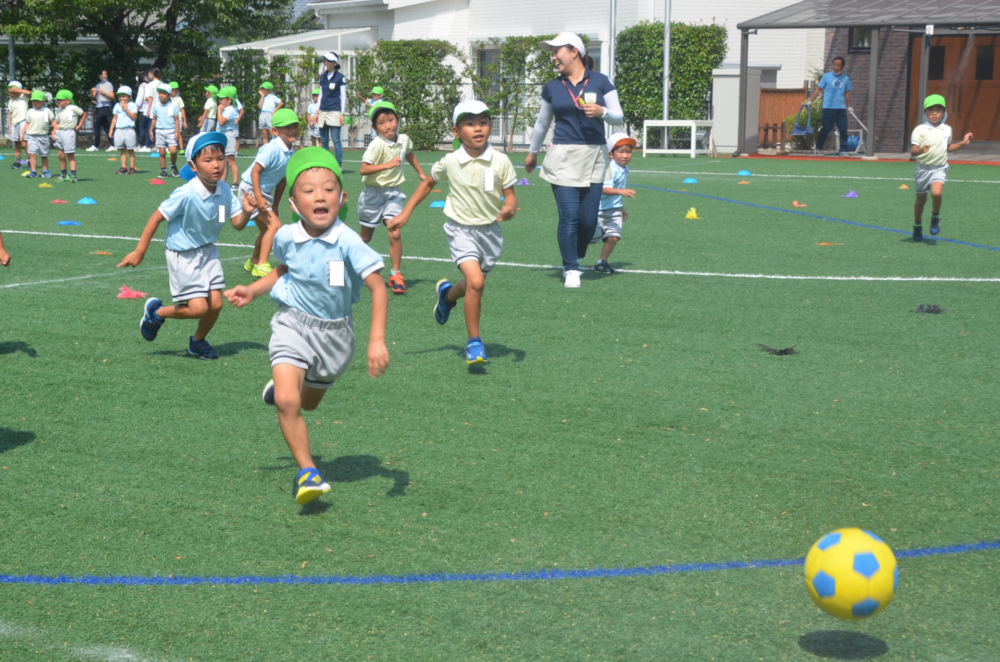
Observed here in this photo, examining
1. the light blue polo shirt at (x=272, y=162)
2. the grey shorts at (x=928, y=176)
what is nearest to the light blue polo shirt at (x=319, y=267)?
the light blue polo shirt at (x=272, y=162)

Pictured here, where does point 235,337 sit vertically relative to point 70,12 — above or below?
below

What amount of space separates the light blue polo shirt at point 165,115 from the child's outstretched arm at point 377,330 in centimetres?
1843

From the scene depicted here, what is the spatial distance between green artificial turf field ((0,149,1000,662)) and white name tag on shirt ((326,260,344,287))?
93 centimetres

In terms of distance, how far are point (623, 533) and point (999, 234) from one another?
10782mm

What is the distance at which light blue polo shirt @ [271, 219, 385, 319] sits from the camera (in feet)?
16.0

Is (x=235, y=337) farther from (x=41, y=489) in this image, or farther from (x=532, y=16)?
(x=532, y=16)

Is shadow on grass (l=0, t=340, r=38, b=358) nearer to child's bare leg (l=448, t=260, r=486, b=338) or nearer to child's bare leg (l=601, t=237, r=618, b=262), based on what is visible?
child's bare leg (l=448, t=260, r=486, b=338)

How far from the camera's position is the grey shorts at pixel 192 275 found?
7504mm

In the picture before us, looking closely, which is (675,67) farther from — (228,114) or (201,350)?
(201,350)

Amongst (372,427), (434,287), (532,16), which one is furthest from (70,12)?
(372,427)

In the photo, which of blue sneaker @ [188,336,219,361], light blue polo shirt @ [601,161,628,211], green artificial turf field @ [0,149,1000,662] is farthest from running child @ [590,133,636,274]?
blue sneaker @ [188,336,219,361]

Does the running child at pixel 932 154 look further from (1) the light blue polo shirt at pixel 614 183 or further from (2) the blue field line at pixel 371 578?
(2) the blue field line at pixel 371 578

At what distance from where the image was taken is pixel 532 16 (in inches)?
1377

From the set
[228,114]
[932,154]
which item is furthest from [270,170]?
[228,114]
